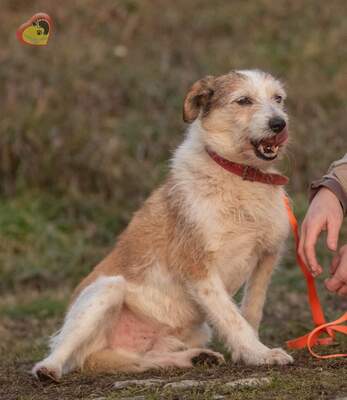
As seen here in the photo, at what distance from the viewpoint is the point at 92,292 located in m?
5.28

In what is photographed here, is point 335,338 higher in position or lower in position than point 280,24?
lower

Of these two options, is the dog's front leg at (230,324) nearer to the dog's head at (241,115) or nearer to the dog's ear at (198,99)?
the dog's head at (241,115)

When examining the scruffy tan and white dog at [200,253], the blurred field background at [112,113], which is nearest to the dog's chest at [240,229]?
the scruffy tan and white dog at [200,253]

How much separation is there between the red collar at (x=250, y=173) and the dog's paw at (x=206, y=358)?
3.53 feet

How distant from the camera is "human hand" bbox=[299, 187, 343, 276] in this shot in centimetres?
460

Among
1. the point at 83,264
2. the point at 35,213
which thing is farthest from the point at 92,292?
the point at 35,213

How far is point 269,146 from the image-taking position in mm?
5332

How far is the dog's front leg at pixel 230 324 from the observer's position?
4.89 metres

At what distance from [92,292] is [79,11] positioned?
34.7 feet

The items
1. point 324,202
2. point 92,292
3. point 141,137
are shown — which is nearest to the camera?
point 324,202

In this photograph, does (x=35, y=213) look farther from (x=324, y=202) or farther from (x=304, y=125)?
(x=324, y=202)

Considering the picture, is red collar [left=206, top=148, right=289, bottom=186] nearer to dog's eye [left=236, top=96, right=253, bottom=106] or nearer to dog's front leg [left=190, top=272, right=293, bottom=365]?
dog's eye [left=236, top=96, right=253, bottom=106]

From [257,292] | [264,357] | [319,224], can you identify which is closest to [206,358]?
[264,357]

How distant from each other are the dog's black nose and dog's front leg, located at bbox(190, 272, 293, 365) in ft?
3.01
